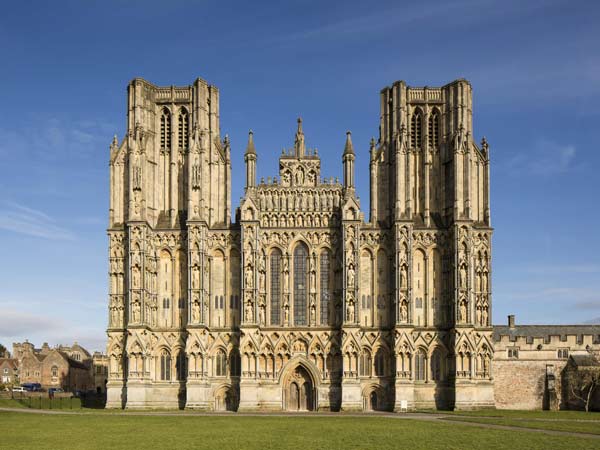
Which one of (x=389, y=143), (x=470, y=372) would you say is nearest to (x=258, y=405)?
(x=470, y=372)

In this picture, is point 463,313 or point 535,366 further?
point 535,366

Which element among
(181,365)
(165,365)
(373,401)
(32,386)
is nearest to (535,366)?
(373,401)

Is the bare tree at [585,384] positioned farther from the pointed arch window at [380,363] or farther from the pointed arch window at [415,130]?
the pointed arch window at [415,130]

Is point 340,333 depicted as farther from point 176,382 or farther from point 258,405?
point 176,382

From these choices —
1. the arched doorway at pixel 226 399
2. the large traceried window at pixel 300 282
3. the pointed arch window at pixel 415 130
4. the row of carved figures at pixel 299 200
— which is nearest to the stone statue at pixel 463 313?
the large traceried window at pixel 300 282

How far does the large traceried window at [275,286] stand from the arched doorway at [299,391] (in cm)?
511

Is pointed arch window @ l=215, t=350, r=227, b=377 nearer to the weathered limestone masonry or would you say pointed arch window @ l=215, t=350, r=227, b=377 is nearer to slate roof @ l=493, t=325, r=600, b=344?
the weathered limestone masonry

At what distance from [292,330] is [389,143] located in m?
20.6

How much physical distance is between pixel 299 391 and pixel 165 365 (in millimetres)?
12623

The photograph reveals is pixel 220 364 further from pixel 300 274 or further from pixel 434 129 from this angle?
pixel 434 129

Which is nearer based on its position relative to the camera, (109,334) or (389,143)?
(109,334)

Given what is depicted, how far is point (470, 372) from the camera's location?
73.2 metres

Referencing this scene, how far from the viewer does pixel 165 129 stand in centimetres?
8038

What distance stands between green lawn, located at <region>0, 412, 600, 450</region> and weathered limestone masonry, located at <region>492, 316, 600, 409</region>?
30098 mm
